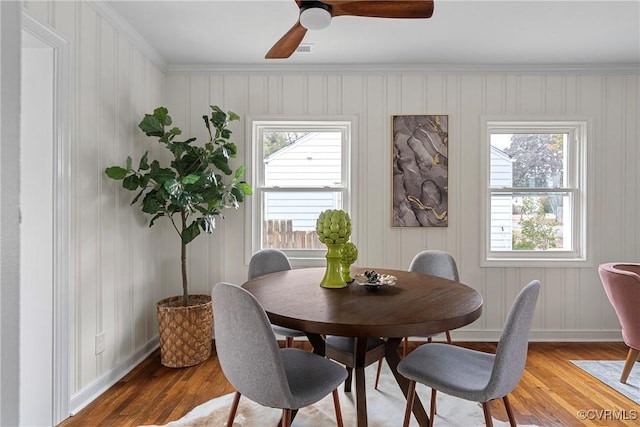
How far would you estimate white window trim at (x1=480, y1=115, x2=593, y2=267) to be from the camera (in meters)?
3.14

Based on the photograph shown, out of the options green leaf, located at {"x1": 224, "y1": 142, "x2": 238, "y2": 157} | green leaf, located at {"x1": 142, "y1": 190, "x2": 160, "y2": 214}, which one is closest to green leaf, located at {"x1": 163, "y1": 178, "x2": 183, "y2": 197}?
green leaf, located at {"x1": 142, "y1": 190, "x2": 160, "y2": 214}

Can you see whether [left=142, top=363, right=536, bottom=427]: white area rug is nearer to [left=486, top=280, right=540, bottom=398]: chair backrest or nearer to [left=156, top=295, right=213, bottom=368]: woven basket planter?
[left=156, top=295, right=213, bottom=368]: woven basket planter

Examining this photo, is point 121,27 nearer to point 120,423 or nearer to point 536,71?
point 120,423

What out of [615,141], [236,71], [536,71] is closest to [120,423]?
[236,71]

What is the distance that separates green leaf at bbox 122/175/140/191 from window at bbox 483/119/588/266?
3053 mm

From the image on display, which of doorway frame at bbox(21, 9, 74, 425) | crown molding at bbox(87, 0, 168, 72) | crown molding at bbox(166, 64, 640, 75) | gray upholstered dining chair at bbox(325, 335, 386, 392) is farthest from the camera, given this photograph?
crown molding at bbox(166, 64, 640, 75)

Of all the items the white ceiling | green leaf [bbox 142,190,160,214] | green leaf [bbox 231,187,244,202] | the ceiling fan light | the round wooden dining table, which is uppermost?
the white ceiling

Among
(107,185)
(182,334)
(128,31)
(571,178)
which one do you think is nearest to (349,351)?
(182,334)

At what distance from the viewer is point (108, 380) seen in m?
2.31

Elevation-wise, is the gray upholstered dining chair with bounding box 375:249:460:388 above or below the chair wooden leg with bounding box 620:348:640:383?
above

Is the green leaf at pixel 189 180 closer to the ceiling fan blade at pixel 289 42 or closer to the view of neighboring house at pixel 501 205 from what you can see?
the ceiling fan blade at pixel 289 42

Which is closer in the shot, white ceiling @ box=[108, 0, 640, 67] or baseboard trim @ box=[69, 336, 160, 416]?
baseboard trim @ box=[69, 336, 160, 416]

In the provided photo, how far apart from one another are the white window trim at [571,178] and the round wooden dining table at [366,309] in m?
1.45

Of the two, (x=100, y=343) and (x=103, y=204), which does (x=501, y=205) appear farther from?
(x=100, y=343)
